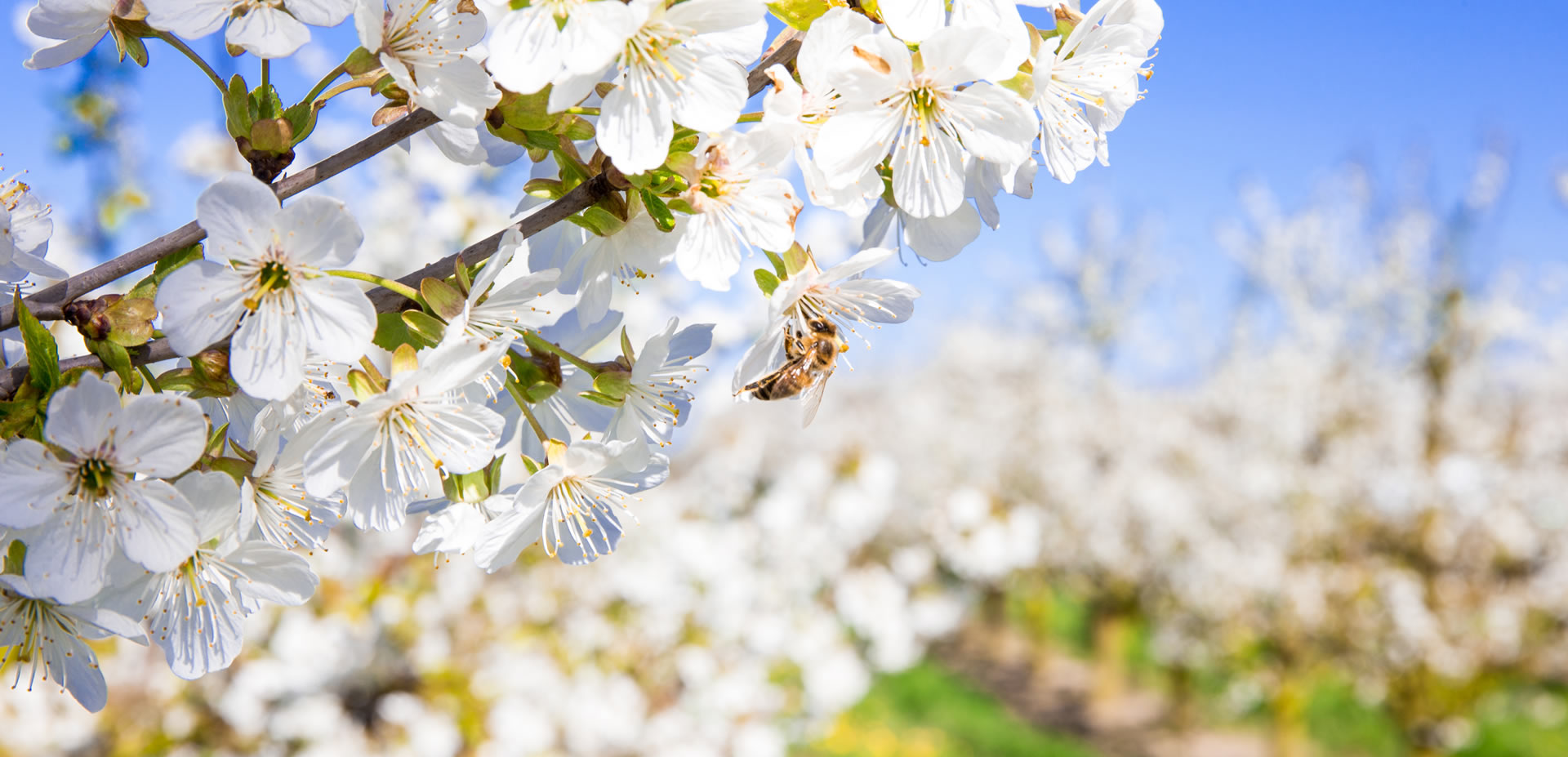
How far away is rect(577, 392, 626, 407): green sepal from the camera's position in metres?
0.85

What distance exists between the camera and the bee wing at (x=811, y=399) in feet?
3.29

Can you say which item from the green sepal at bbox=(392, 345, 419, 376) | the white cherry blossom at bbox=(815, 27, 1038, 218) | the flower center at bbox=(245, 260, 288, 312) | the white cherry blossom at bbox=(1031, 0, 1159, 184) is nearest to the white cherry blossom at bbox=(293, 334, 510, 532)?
the green sepal at bbox=(392, 345, 419, 376)

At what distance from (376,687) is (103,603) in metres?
3.02

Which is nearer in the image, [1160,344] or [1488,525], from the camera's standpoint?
[1488,525]

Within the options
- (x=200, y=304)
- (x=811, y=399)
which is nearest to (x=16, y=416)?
(x=200, y=304)

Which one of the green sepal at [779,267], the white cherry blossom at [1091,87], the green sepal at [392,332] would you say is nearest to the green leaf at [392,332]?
the green sepal at [392,332]

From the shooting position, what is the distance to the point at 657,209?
747 mm

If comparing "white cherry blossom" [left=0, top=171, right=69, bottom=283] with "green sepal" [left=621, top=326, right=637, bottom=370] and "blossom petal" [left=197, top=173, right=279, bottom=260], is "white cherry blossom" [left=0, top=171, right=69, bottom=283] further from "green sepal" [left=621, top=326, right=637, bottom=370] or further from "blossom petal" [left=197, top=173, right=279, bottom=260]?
"green sepal" [left=621, top=326, right=637, bottom=370]

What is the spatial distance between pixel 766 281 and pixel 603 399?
19cm

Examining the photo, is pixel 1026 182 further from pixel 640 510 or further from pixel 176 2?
pixel 640 510

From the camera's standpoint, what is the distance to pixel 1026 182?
2.79ft

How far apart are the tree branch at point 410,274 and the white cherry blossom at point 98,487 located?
0.08m

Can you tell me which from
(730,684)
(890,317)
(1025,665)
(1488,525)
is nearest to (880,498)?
(730,684)

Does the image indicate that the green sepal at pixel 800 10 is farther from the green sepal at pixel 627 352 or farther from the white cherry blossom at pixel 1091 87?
the green sepal at pixel 627 352
